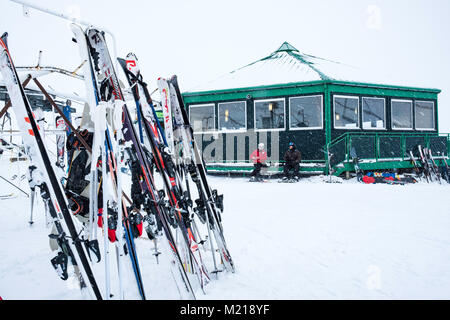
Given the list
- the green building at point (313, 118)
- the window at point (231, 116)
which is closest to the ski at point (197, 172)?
→ the green building at point (313, 118)

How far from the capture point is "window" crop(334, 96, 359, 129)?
1164cm

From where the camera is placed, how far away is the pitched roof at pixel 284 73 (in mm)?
12230

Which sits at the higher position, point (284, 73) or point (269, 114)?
point (284, 73)

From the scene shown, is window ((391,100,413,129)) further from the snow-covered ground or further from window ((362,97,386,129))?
the snow-covered ground

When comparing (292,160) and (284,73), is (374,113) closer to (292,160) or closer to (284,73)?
(284,73)

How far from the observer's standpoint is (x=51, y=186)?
1.75 metres

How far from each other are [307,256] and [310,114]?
963 centimetres

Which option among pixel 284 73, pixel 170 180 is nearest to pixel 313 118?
pixel 284 73

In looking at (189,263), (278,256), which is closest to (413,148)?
(278,256)

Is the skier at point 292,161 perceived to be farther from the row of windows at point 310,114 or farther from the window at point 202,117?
the window at point 202,117

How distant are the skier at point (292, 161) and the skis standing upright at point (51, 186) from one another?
9.65m
